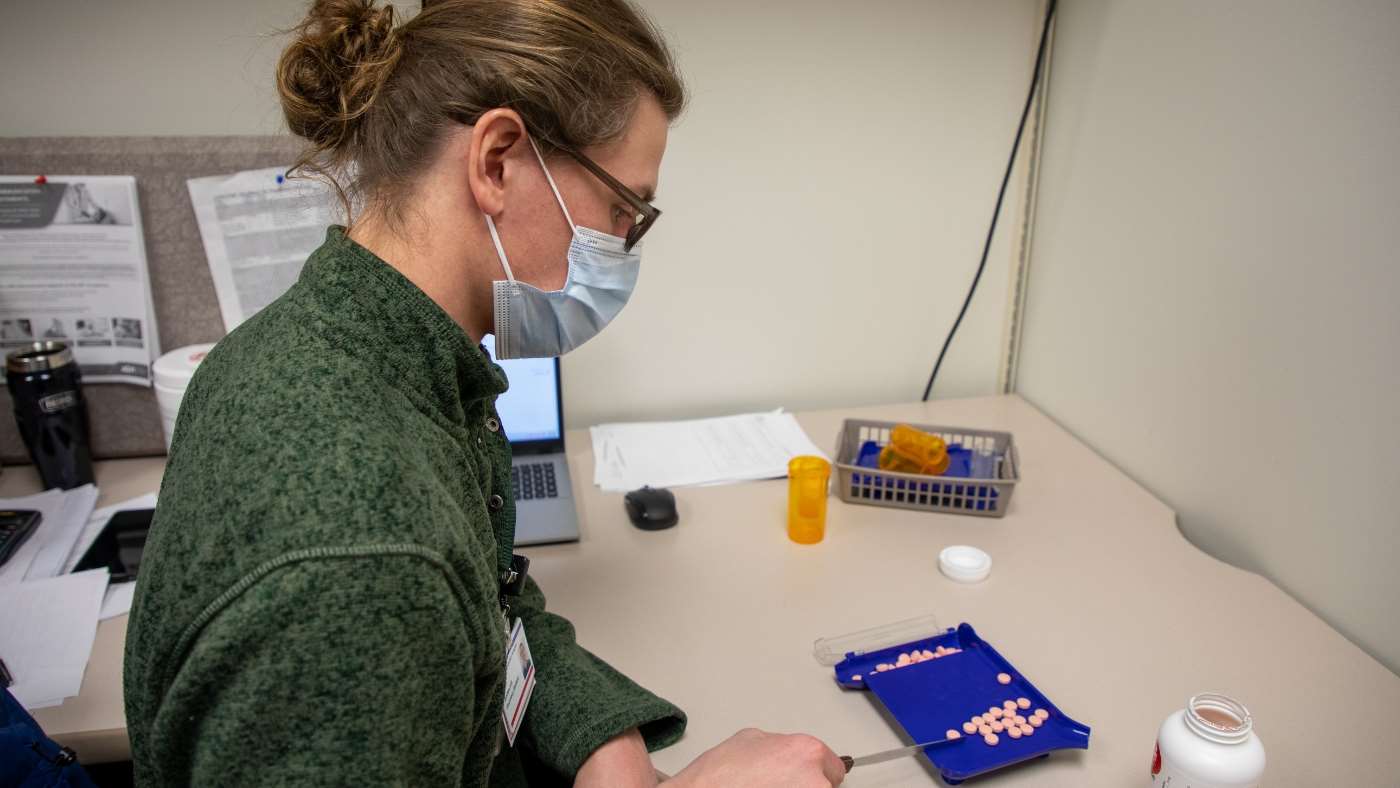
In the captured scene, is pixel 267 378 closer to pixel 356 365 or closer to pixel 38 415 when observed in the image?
pixel 356 365

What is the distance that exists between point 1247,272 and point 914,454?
1.59ft

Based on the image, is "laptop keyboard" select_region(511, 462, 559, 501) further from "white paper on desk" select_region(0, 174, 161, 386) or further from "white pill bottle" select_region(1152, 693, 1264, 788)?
"white pill bottle" select_region(1152, 693, 1264, 788)

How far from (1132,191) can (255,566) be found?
50.9 inches

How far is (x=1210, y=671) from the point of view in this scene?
0.89 m

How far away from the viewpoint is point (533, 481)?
126cm

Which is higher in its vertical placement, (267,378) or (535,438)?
(267,378)

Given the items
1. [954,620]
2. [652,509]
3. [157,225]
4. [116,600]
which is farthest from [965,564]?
[157,225]

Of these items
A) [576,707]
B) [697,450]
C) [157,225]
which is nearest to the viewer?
[576,707]

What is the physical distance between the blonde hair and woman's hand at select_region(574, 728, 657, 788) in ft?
1.66

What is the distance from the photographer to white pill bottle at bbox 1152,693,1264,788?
2.07 feet

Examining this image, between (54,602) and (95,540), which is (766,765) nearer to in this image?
(54,602)

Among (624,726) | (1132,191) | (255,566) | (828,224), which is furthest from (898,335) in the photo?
(255,566)

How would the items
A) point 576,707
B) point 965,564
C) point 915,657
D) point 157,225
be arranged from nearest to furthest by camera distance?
point 576,707 → point 915,657 → point 965,564 → point 157,225

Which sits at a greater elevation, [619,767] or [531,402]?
[531,402]
